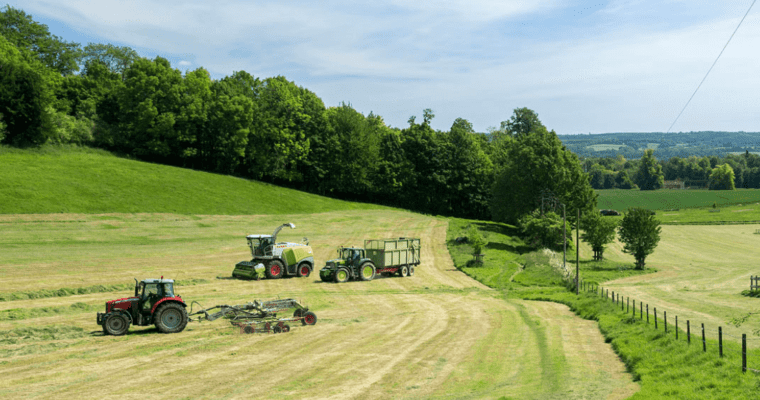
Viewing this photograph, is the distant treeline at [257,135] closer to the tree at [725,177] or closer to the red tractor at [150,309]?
the red tractor at [150,309]

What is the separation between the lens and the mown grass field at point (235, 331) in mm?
16438

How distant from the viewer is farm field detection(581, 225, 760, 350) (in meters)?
35.8

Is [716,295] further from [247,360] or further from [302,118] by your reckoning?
[302,118]

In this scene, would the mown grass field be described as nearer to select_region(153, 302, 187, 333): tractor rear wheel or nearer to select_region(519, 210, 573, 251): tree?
select_region(153, 302, 187, 333): tractor rear wheel

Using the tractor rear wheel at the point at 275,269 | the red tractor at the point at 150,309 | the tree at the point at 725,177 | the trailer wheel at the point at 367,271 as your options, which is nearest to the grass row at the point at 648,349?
the trailer wheel at the point at 367,271

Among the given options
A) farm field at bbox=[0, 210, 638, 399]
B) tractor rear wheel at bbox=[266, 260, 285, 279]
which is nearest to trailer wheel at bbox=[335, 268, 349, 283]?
farm field at bbox=[0, 210, 638, 399]

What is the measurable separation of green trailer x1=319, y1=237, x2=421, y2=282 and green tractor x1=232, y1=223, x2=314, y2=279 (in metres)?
2.06

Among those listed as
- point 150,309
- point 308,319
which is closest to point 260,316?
point 308,319

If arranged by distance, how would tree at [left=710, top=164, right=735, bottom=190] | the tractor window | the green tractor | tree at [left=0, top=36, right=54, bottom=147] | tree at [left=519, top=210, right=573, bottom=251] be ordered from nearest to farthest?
the tractor window < the green tractor < tree at [left=0, top=36, right=54, bottom=147] < tree at [left=519, top=210, right=573, bottom=251] < tree at [left=710, top=164, right=735, bottom=190]

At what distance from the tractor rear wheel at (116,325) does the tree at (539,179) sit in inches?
2610

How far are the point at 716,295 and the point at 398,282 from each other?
2803 centimetres

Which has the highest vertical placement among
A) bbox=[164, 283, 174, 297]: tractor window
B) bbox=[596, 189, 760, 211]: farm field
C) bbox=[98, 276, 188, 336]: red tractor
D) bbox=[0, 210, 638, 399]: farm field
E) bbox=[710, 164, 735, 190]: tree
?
bbox=[710, 164, 735, 190]: tree

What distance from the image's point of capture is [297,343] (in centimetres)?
2161

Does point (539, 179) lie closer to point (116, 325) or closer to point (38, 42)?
point (116, 325)
